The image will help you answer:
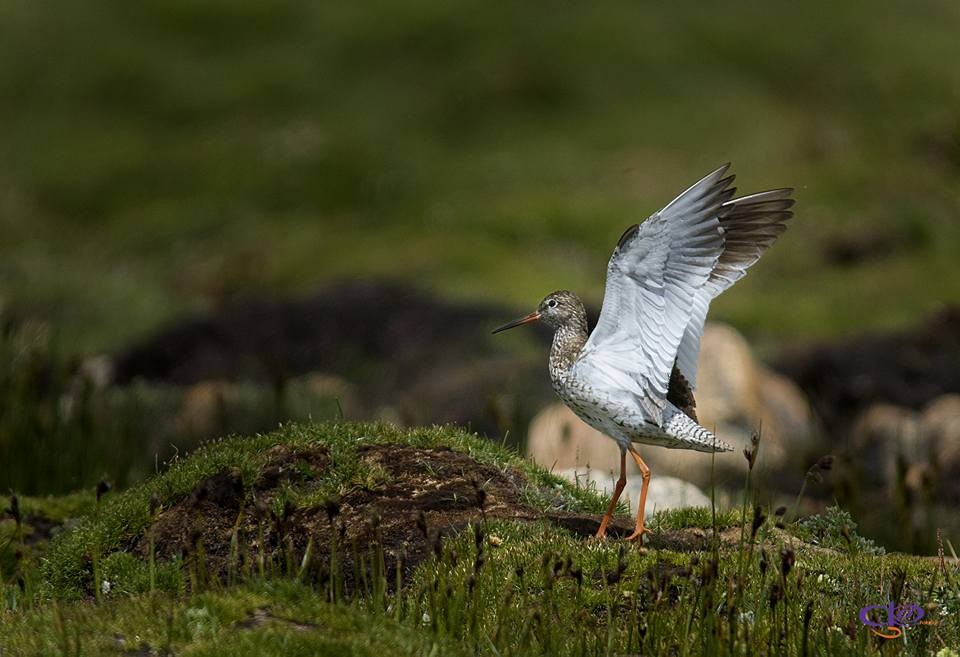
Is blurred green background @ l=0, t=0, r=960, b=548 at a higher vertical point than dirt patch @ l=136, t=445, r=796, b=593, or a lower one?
higher

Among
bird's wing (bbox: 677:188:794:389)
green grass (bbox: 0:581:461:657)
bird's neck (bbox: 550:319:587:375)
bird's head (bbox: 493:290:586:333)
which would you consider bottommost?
green grass (bbox: 0:581:461:657)

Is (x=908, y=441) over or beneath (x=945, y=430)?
beneath

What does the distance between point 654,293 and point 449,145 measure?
3018cm

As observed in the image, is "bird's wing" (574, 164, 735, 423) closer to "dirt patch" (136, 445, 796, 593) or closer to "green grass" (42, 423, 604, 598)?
"dirt patch" (136, 445, 796, 593)

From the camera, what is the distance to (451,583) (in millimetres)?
8070

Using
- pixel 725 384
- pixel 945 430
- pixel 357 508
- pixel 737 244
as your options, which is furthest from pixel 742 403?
pixel 357 508

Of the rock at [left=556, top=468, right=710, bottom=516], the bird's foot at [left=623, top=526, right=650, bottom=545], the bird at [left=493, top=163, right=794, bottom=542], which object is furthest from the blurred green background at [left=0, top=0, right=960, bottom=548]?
the bird's foot at [left=623, top=526, right=650, bottom=545]

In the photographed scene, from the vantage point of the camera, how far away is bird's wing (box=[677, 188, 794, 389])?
32.7 feet

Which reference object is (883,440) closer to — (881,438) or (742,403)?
(881,438)

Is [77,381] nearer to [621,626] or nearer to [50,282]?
[50,282]

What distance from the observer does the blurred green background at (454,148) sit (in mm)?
31875

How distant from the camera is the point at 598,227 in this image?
33.9 metres

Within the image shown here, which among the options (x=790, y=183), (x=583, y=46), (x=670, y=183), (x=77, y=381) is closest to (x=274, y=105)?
(x=583, y=46)

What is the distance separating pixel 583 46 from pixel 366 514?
34064 millimetres
